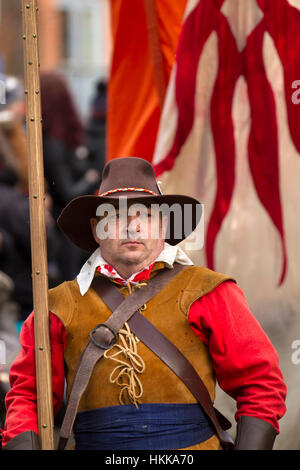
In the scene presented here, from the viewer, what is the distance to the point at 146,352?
9.40ft

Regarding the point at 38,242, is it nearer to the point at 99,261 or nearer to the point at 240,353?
the point at 99,261

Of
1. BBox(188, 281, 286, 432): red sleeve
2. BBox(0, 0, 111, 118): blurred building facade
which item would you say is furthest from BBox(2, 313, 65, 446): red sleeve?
BBox(0, 0, 111, 118): blurred building facade

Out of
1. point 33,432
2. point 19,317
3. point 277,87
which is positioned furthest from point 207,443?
point 19,317

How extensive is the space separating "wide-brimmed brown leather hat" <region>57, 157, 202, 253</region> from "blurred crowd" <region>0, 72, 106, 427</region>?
59.9 inches

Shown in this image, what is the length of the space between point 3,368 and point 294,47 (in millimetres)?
2142

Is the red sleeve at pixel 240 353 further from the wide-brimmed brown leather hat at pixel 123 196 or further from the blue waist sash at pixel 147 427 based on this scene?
the wide-brimmed brown leather hat at pixel 123 196

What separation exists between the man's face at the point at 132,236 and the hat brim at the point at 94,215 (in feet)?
0.13

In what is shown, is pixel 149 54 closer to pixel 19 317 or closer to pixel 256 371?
pixel 19 317

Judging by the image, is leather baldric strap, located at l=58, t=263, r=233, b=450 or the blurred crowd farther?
the blurred crowd

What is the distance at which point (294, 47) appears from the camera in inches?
145

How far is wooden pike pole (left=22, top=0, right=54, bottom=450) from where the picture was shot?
280 cm

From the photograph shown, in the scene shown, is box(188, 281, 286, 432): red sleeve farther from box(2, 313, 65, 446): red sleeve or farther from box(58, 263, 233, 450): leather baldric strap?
box(2, 313, 65, 446): red sleeve

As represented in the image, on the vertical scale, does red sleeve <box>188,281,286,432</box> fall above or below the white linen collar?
below

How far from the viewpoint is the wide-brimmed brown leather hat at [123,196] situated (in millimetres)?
2971
